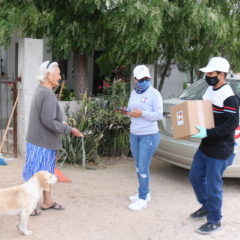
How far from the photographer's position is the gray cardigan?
3971mm

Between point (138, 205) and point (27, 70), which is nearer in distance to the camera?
point (138, 205)

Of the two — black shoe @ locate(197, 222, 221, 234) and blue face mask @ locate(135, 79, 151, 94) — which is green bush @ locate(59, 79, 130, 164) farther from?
black shoe @ locate(197, 222, 221, 234)

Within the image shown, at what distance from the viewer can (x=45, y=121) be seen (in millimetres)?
3982

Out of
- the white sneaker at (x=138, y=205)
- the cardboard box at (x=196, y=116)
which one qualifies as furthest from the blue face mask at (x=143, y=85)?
the white sneaker at (x=138, y=205)

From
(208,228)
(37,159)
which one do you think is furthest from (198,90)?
(37,159)

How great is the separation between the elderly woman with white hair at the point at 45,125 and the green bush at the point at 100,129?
2.07 metres

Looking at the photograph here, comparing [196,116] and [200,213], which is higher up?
[196,116]

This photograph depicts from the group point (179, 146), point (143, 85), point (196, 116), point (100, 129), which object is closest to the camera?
point (196, 116)

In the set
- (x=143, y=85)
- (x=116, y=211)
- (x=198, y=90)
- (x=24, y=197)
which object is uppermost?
(x=143, y=85)

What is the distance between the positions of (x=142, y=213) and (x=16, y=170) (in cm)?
244

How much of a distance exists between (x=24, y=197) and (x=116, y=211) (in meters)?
1.29

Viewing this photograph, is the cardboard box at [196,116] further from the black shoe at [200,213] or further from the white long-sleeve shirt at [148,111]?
the black shoe at [200,213]

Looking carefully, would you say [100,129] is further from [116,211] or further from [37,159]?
[37,159]

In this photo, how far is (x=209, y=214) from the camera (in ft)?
13.3
